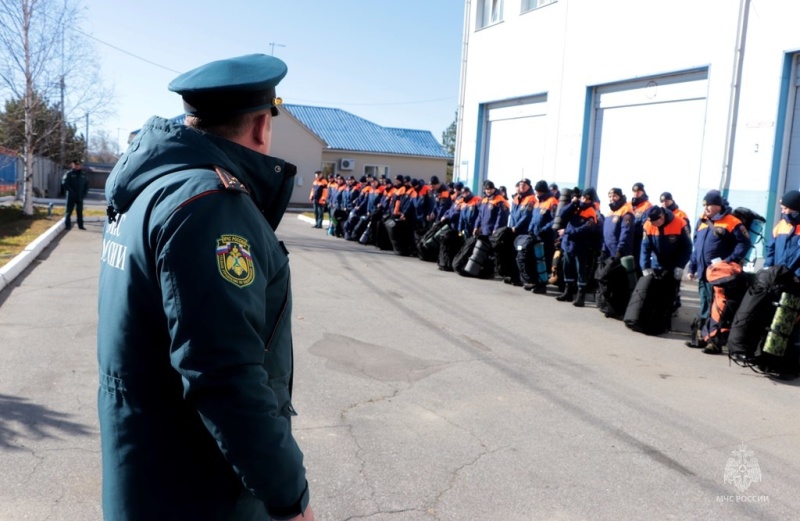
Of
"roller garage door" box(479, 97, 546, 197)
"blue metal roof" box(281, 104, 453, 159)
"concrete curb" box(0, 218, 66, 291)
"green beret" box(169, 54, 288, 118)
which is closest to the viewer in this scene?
"green beret" box(169, 54, 288, 118)

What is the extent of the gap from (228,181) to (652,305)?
870 cm

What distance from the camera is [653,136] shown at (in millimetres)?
15594

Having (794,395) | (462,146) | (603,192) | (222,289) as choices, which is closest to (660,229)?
(794,395)

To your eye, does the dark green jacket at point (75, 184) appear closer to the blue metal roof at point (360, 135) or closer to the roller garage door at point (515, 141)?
the roller garage door at point (515, 141)

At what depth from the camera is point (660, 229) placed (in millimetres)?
9805

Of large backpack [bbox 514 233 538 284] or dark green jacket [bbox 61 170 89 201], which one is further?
dark green jacket [bbox 61 170 89 201]

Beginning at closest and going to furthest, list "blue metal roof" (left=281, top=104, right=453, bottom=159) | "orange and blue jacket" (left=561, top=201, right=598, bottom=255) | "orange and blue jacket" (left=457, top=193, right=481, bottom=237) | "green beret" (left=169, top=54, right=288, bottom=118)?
"green beret" (left=169, top=54, right=288, bottom=118) → "orange and blue jacket" (left=561, top=201, right=598, bottom=255) → "orange and blue jacket" (left=457, top=193, right=481, bottom=237) → "blue metal roof" (left=281, top=104, right=453, bottom=159)

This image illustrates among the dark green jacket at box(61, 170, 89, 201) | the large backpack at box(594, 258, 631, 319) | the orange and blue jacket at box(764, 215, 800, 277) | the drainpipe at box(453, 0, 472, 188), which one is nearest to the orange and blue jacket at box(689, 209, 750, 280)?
the orange and blue jacket at box(764, 215, 800, 277)

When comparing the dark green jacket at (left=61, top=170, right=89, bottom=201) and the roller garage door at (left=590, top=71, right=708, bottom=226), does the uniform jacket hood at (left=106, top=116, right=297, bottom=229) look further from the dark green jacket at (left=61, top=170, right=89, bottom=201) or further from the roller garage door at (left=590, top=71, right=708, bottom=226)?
the dark green jacket at (left=61, top=170, right=89, bottom=201)

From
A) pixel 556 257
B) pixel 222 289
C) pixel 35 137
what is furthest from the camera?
pixel 35 137

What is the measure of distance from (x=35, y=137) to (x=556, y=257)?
22528 millimetres

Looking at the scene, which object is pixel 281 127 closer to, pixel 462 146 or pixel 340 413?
pixel 462 146

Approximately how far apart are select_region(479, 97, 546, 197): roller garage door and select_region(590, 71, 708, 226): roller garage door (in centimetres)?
245

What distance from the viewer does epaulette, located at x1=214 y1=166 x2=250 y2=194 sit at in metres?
1.70
